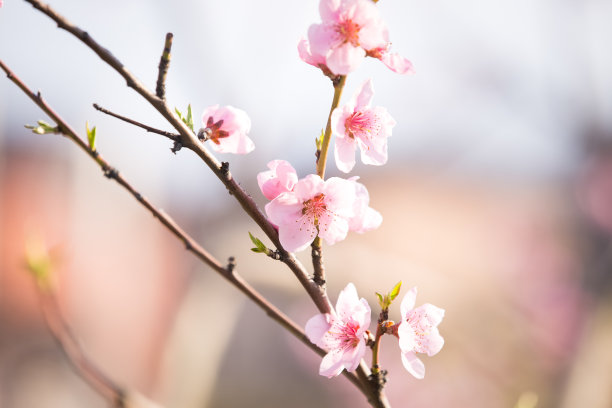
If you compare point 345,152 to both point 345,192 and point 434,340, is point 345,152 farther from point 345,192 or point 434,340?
point 434,340

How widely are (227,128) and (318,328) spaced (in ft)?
0.92

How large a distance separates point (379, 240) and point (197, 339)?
2560 millimetres

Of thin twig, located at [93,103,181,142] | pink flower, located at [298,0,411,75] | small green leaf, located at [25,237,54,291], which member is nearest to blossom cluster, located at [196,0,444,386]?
pink flower, located at [298,0,411,75]

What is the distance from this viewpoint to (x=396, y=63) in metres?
0.49

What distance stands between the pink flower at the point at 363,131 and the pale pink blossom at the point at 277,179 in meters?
0.06

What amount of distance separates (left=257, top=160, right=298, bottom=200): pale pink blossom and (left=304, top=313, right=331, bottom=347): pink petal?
15cm

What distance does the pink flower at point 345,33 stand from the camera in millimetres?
442

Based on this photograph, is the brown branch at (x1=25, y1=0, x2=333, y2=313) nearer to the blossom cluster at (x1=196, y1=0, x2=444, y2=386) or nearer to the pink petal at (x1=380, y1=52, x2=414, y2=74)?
the blossom cluster at (x1=196, y1=0, x2=444, y2=386)

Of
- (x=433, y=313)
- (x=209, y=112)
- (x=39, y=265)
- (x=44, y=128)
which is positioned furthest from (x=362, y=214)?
(x=39, y=265)

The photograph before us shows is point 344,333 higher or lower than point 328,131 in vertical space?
lower

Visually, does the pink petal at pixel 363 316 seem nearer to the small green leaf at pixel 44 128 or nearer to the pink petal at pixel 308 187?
the pink petal at pixel 308 187

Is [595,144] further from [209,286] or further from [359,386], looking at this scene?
[359,386]

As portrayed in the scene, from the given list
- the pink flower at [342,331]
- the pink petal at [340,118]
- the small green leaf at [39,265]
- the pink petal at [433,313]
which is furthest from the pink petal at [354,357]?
the small green leaf at [39,265]

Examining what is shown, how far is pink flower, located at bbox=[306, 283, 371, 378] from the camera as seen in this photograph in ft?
1.53
